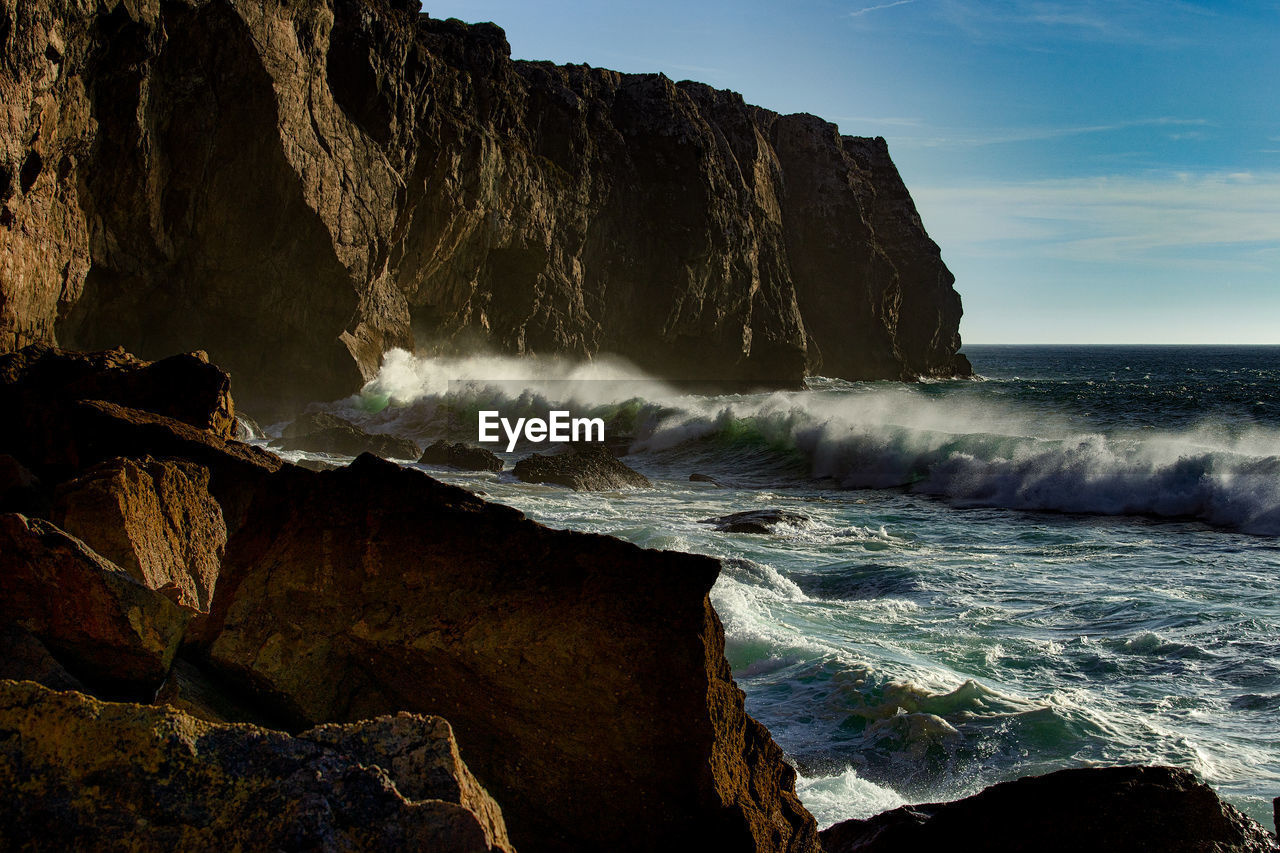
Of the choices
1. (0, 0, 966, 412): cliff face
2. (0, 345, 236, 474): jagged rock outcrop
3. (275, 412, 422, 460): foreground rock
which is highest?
(0, 0, 966, 412): cliff face

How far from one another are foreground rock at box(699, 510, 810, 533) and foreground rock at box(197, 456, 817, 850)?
30.6ft

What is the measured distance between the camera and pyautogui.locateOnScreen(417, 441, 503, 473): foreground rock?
65.7 ft

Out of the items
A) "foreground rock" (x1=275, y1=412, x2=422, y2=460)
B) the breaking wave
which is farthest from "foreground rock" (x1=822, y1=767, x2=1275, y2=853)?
"foreground rock" (x1=275, y1=412, x2=422, y2=460)

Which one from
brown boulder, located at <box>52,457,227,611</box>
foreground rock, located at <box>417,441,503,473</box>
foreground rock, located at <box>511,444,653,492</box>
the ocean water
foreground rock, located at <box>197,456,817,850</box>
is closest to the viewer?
foreground rock, located at <box>197,456,817,850</box>

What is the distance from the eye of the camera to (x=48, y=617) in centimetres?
305

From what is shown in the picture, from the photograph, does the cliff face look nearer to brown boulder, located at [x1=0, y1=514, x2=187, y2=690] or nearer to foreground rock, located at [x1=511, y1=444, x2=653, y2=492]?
foreground rock, located at [x1=511, y1=444, x2=653, y2=492]

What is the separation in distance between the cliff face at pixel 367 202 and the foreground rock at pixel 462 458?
7946mm

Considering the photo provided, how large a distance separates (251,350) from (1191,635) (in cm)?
2706

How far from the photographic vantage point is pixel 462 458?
20375mm

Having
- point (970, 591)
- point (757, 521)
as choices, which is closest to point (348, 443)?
point (757, 521)

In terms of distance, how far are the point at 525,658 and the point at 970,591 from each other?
7317 mm

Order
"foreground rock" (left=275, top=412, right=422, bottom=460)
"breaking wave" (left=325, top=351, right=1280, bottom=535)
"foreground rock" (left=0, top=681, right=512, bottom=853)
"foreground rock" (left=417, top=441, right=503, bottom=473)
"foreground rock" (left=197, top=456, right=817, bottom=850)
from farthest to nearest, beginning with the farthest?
"foreground rock" (left=275, top=412, right=422, bottom=460) → "foreground rock" (left=417, top=441, right=503, bottom=473) → "breaking wave" (left=325, top=351, right=1280, bottom=535) → "foreground rock" (left=197, top=456, right=817, bottom=850) → "foreground rock" (left=0, top=681, right=512, bottom=853)

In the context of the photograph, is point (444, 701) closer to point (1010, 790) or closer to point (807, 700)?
point (1010, 790)

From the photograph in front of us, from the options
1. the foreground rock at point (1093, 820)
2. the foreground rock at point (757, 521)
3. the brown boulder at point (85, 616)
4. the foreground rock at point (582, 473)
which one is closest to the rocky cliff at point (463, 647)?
the brown boulder at point (85, 616)
